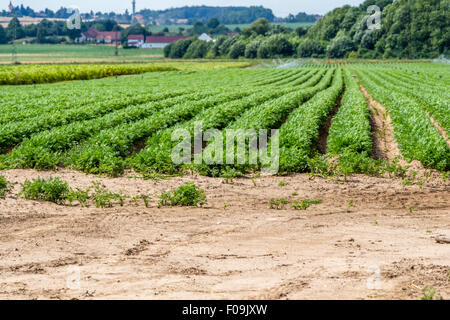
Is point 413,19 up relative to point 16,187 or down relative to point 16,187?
up

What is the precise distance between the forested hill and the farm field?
103034mm

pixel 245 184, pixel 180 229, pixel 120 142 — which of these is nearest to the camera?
pixel 180 229

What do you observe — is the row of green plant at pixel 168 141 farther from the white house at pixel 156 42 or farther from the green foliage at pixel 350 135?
the white house at pixel 156 42

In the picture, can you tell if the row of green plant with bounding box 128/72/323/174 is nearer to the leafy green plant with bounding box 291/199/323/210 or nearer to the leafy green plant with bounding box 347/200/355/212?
the leafy green plant with bounding box 291/199/323/210

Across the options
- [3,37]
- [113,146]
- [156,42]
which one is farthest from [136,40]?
[113,146]

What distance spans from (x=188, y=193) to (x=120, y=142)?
4302 mm

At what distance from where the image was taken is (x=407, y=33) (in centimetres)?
11144

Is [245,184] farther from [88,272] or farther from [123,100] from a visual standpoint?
[123,100]

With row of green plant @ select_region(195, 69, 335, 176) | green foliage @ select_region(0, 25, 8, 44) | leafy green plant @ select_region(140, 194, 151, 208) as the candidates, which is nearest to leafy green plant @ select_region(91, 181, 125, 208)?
leafy green plant @ select_region(140, 194, 151, 208)

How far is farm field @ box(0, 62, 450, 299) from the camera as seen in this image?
17.8ft

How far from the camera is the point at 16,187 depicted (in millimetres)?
9641

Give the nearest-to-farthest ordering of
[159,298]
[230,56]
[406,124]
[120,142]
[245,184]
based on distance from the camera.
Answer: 1. [159,298]
2. [245,184]
3. [120,142]
4. [406,124]
5. [230,56]

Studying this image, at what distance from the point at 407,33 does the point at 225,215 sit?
11355 cm

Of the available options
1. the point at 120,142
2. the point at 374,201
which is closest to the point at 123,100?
the point at 120,142
